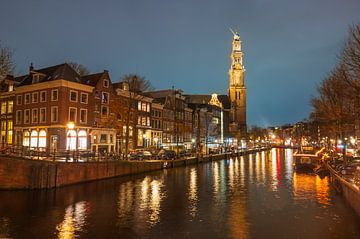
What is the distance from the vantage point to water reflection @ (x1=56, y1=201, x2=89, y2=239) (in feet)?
61.3

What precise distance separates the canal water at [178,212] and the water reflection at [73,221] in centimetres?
5

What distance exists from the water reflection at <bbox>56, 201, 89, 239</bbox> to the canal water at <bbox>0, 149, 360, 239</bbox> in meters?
0.05

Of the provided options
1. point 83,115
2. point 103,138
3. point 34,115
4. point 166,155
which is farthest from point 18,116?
point 166,155

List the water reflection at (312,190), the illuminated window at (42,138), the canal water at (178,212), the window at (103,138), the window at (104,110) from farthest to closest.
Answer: the window at (104,110), the window at (103,138), the illuminated window at (42,138), the water reflection at (312,190), the canal water at (178,212)

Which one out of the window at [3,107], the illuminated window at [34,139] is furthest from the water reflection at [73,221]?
the window at [3,107]

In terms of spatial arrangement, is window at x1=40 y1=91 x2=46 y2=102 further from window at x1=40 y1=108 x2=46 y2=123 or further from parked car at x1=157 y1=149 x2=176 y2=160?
parked car at x1=157 y1=149 x2=176 y2=160

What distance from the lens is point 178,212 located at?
78.7 feet

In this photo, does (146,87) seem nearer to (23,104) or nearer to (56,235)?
(23,104)

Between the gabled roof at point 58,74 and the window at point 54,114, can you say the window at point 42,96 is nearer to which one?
the gabled roof at point 58,74

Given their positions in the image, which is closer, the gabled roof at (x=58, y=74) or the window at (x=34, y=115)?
the gabled roof at (x=58, y=74)

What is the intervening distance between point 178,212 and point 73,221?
719 cm

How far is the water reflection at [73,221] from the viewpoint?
18.7m

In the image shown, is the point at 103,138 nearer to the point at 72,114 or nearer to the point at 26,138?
the point at 72,114

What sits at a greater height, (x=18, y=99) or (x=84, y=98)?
(x=18, y=99)
